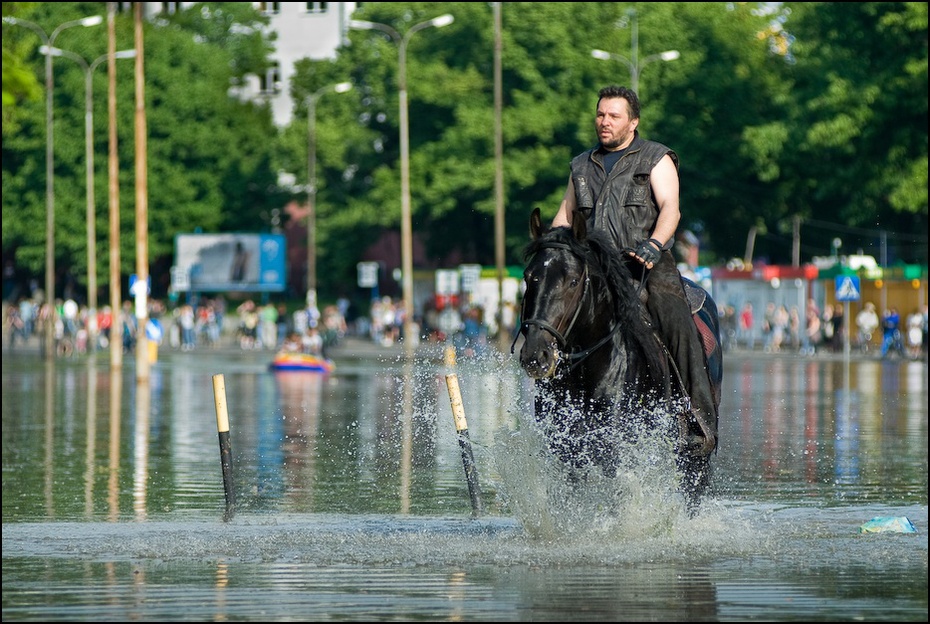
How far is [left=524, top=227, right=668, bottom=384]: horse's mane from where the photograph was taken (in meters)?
10.5

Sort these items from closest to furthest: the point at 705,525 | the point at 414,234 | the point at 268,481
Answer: the point at 705,525 → the point at 268,481 → the point at 414,234

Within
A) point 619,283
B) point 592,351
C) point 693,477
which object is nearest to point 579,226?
point 619,283

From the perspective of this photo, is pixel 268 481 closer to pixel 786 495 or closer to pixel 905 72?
pixel 786 495

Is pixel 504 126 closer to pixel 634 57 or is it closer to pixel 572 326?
pixel 634 57

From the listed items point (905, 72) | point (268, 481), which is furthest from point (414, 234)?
point (268, 481)

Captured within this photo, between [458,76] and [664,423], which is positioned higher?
[458,76]

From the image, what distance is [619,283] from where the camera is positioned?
1066 centimetres

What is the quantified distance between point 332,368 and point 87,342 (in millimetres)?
21341

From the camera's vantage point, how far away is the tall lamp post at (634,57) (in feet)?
233

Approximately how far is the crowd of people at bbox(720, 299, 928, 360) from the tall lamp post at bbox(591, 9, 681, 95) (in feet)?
30.0

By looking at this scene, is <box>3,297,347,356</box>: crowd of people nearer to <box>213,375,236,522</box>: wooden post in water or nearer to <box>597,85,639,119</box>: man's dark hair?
<box>213,375,236,522</box>: wooden post in water

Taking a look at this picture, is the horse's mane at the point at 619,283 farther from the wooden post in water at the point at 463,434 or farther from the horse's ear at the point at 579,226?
the wooden post in water at the point at 463,434

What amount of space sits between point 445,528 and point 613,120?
2.78m

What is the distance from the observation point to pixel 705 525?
38.7 ft
